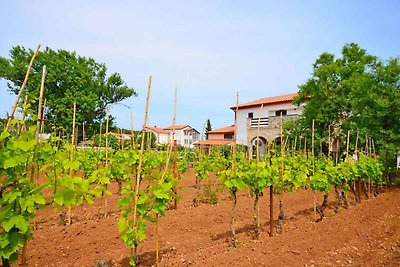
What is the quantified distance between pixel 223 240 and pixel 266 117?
22968mm

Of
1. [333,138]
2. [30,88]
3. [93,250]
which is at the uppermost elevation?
[30,88]

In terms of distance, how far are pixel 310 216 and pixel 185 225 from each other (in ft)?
12.4

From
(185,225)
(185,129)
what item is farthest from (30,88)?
(185,129)

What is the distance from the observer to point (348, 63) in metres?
17.3

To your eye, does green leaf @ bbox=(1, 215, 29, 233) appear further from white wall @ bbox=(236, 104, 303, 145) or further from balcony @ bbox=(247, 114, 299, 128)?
white wall @ bbox=(236, 104, 303, 145)

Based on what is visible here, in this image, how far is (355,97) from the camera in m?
15.2

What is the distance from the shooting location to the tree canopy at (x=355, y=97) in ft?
43.6

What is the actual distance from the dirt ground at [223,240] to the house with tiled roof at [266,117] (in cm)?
1503

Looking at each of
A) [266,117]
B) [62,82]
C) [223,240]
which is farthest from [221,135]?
[223,240]

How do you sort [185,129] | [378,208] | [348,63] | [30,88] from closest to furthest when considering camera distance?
[378,208] < [348,63] < [30,88] < [185,129]

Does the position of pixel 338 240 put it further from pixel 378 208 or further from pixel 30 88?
pixel 30 88

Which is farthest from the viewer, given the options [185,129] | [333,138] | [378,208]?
[185,129]

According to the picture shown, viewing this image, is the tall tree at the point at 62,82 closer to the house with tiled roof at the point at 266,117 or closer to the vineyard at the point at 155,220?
the house with tiled roof at the point at 266,117

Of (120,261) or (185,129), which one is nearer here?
(120,261)
